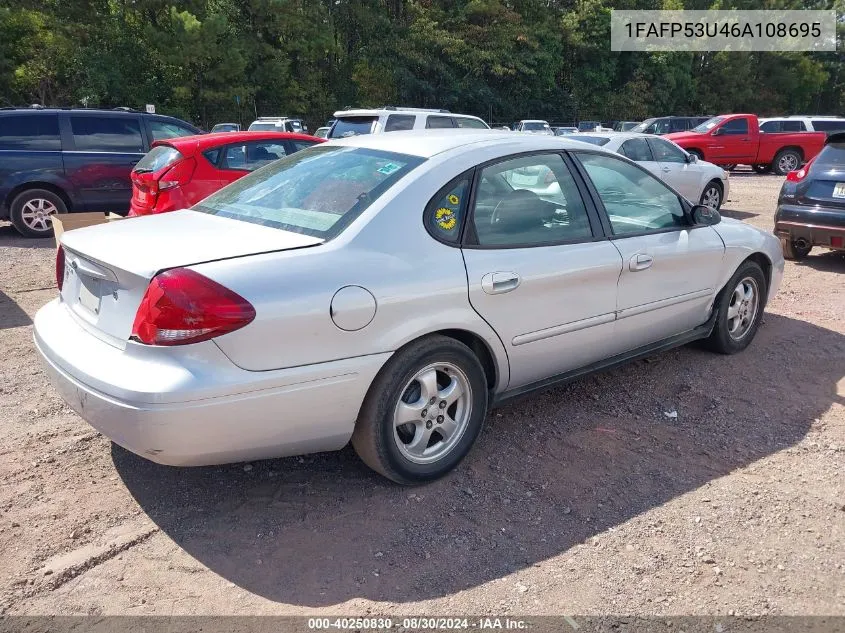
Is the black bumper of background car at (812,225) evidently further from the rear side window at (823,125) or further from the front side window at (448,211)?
the rear side window at (823,125)

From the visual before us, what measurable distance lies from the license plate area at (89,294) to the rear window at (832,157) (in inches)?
313

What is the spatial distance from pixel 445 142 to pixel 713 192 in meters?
10.0

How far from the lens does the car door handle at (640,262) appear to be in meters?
3.98

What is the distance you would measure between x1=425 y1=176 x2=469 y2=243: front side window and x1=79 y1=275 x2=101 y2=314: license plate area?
1.50 m

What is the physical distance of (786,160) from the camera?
21.5 metres

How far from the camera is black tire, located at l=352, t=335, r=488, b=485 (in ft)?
9.88

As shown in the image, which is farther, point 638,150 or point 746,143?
point 746,143

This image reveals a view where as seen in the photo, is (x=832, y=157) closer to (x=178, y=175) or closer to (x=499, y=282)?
(x=499, y=282)

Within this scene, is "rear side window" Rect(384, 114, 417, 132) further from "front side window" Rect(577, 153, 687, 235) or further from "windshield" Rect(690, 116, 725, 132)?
"windshield" Rect(690, 116, 725, 132)

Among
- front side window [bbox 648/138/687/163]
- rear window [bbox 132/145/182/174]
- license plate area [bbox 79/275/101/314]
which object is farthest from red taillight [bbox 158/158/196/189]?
front side window [bbox 648/138/687/163]

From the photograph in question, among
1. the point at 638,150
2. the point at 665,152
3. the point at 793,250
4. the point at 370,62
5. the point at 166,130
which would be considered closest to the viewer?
the point at 793,250

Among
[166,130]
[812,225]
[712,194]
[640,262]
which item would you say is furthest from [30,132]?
[712,194]

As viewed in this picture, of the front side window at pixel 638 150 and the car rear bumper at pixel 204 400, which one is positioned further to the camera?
the front side window at pixel 638 150

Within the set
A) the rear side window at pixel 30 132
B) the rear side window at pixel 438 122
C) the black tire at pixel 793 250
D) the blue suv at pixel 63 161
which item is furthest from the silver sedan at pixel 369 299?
the rear side window at pixel 438 122
